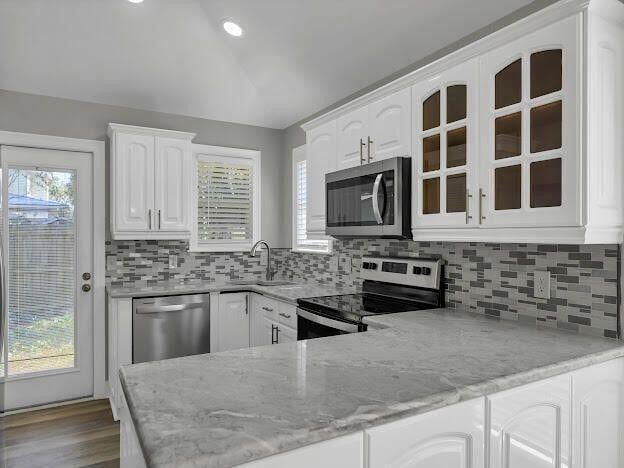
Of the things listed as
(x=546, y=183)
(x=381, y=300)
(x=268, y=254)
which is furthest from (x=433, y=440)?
(x=268, y=254)

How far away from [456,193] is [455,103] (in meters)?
0.44

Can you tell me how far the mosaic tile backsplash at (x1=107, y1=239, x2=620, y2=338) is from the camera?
1.77m

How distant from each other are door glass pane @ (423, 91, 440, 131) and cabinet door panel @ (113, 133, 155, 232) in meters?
2.35

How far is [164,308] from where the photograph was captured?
334 cm

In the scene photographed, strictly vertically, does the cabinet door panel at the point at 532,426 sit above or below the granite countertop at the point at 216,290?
below

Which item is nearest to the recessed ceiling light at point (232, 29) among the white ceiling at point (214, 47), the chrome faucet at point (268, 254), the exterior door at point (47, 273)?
the white ceiling at point (214, 47)

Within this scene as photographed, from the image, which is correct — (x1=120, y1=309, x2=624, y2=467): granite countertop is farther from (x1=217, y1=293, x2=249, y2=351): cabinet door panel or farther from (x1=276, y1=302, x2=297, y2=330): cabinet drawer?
(x1=217, y1=293, x2=249, y2=351): cabinet door panel

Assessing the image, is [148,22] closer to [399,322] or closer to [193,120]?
[193,120]

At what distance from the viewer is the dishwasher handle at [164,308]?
327 cm

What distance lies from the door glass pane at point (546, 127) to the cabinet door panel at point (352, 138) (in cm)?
111

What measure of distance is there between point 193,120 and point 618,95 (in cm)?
345

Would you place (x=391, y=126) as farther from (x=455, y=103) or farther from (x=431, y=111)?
(x=455, y=103)

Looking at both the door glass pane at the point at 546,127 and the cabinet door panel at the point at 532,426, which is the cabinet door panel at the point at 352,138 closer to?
the door glass pane at the point at 546,127

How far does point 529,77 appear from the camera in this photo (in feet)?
5.63
